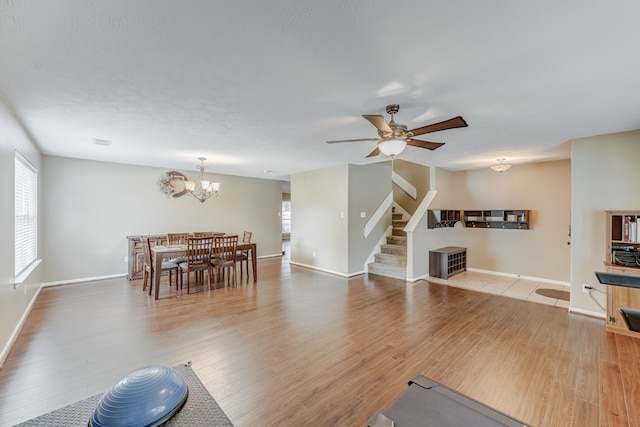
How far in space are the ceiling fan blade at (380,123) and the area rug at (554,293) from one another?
4136 mm

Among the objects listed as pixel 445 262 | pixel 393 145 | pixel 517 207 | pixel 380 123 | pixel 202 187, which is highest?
pixel 380 123

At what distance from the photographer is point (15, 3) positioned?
135 cm

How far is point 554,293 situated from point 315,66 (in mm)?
5254

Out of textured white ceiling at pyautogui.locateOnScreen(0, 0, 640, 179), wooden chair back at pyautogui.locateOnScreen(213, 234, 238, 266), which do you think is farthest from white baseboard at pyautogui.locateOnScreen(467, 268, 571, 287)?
wooden chair back at pyautogui.locateOnScreen(213, 234, 238, 266)

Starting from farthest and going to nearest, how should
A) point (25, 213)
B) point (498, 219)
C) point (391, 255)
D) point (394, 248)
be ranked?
point (394, 248)
point (391, 255)
point (498, 219)
point (25, 213)

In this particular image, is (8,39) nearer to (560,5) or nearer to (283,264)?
(560,5)

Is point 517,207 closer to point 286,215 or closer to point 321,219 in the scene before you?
point 321,219

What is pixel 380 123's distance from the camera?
2.29 metres

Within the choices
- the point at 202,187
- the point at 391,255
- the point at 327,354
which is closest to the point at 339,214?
the point at 391,255

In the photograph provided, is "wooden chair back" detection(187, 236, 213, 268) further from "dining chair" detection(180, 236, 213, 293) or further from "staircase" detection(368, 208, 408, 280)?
"staircase" detection(368, 208, 408, 280)

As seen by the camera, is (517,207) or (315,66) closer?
(315,66)

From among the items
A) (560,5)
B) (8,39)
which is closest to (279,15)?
(560,5)

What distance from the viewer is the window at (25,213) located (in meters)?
3.20

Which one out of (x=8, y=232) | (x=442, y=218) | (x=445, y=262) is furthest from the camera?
(x=442, y=218)
